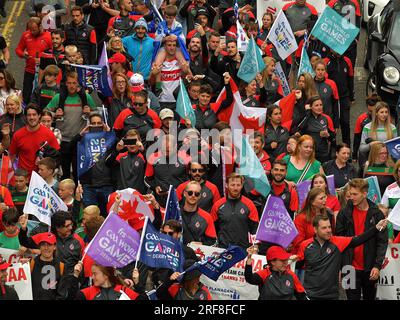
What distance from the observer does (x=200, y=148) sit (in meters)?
17.6

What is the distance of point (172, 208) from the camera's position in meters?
15.5

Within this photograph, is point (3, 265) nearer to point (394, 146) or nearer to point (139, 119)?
point (139, 119)

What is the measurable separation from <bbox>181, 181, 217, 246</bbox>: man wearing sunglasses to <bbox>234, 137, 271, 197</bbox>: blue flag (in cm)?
113

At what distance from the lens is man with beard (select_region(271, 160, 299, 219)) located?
16484 mm

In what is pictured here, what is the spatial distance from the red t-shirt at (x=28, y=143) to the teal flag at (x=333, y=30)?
5025mm

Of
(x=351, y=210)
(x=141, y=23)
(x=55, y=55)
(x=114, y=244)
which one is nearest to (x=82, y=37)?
(x=55, y=55)

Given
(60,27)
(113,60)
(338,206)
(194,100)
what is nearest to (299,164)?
(338,206)

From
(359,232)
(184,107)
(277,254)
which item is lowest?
(184,107)

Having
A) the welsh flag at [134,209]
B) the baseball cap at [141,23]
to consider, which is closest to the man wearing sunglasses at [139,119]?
the welsh flag at [134,209]

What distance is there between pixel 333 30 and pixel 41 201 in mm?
6871

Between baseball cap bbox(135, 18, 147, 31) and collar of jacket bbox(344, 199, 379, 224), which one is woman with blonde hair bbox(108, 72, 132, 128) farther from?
collar of jacket bbox(344, 199, 379, 224)

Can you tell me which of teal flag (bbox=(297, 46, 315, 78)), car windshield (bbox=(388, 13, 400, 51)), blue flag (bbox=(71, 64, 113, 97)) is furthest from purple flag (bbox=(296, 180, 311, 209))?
car windshield (bbox=(388, 13, 400, 51))

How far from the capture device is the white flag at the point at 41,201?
52.0ft

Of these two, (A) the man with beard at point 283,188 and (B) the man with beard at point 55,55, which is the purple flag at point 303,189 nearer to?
(A) the man with beard at point 283,188
